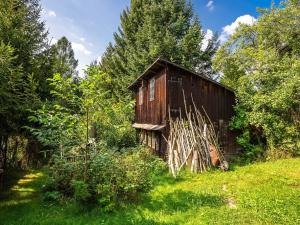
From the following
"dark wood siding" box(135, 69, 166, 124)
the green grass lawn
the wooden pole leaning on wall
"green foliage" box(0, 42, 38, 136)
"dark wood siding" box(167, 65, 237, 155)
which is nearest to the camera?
the green grass lawn

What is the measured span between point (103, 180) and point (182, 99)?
6.55 metres

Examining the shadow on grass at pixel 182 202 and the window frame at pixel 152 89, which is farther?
the window frame at pixel 152 89

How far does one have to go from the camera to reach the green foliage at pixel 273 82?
11.2 m

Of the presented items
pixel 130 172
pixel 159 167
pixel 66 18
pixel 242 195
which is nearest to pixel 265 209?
pixel 242 195

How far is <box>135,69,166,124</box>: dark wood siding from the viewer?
1201cm

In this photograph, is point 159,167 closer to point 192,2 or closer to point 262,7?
point 262,7

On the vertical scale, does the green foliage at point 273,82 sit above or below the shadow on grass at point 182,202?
above

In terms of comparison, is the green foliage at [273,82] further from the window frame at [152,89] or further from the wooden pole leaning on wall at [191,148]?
the window frame at [152,89]

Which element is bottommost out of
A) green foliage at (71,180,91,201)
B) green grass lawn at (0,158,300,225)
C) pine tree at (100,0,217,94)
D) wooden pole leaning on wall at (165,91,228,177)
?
green grass lawn at (0,158,300,225)

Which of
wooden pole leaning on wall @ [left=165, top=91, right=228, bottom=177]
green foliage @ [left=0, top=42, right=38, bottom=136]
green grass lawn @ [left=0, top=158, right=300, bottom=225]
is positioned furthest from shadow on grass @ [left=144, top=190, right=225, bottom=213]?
green foliage @ [left=0, top=42, right=38, bottom=136]

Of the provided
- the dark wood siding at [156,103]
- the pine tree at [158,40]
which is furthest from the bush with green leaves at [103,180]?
the pine tree at [158,40]

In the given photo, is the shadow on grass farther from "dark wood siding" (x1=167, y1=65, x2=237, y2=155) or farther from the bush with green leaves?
"dark wood siding" (x1=167, y1=65, x2=237, y2=155)

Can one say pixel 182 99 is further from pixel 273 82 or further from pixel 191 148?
pixel 273 82

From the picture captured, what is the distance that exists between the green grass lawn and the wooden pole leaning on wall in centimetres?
85
